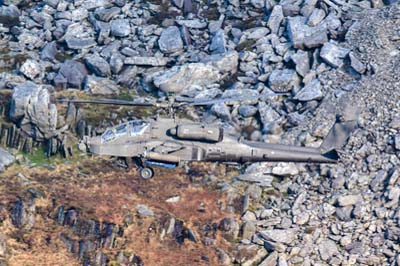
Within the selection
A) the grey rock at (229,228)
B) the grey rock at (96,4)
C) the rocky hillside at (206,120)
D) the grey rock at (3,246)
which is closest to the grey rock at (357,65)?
the rocky hillside at (206,120)

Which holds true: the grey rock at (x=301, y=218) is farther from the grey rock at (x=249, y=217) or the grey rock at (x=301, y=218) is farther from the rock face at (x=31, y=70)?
A: the rock face at (x=31, y=70)

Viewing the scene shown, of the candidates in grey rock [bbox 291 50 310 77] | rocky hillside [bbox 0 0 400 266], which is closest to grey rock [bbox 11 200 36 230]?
rocky hillside [bbox 0 0 400 266]

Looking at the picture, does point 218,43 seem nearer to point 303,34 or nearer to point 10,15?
point 303,34

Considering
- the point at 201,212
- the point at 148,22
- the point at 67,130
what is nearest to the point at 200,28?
the point at 148,22

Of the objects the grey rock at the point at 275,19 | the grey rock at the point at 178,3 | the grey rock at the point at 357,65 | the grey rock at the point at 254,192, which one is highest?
the grey rock at the point at 275,19

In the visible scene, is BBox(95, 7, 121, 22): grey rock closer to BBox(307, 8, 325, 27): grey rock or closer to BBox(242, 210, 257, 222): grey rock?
BBox(307, 8, 325, 27): grey rock

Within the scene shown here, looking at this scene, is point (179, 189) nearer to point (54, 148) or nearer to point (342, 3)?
point (54, 148)
